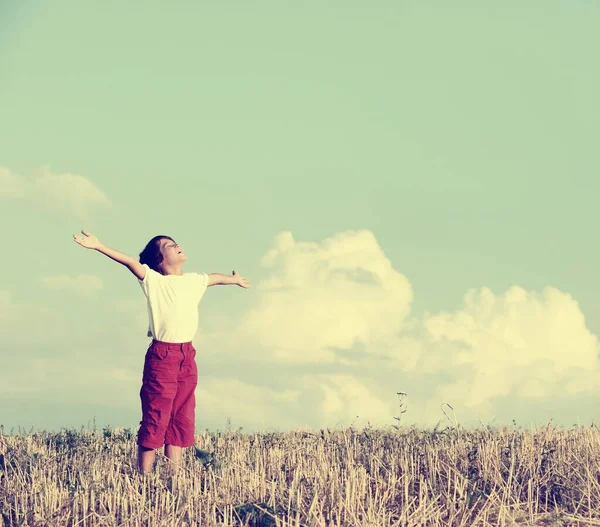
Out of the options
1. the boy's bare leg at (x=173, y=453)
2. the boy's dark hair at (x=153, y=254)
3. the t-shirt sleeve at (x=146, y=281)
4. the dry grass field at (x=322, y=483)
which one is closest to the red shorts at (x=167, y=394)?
the boy's bare leg at (x=173, y=453)

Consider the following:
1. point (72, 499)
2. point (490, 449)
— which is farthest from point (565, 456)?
point (72, 499)

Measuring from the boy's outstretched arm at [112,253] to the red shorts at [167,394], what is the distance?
788 mm

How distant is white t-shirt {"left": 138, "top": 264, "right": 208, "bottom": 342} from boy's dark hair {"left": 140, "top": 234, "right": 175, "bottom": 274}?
0.21 meters

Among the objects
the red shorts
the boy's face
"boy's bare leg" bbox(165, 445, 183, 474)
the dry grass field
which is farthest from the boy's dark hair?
the dry grass field

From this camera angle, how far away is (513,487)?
7543mm

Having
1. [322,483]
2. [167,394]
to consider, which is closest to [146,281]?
[167,394]

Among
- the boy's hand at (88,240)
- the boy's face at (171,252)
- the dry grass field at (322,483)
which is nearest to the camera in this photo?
the dry grass field at (322,483)

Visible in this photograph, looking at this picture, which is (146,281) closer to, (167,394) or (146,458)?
(167,394)

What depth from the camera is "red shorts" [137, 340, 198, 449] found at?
344 inches

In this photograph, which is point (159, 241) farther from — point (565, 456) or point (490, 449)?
point (565, 456)

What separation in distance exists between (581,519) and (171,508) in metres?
3.27

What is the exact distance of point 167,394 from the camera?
8.76m

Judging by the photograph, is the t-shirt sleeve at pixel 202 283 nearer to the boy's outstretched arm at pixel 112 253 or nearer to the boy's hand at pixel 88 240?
the boy's outstretched arm at pixel 112 253

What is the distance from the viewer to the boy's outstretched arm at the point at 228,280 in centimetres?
952
